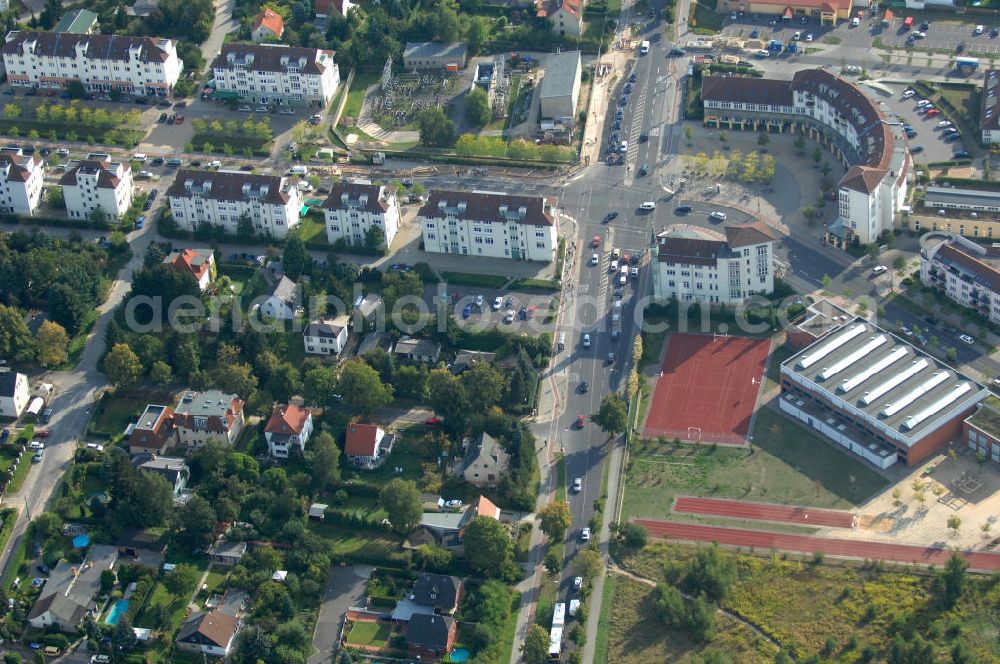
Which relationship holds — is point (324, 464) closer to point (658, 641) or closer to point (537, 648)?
point (537, 648)

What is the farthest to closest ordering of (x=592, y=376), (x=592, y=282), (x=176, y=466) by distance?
1. (x=592, y=282)
2. (x=592, y=376)
3. (x=176, y=466)

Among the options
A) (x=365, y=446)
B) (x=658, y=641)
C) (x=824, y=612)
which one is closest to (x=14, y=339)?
(x=365, y=446)

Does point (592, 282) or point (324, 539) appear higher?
point (592, 282)

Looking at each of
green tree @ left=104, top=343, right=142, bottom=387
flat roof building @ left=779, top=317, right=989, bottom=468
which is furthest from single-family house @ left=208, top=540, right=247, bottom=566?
flat roof building @ left=779, top=317, right=989, bottom=468

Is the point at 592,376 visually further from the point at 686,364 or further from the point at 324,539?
the point at 324,539

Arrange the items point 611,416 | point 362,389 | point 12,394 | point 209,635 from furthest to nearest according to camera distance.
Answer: point 12,394, point 362,389, point 611,416, point 209,635

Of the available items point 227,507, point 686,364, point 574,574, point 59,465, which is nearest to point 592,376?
point 686,364
